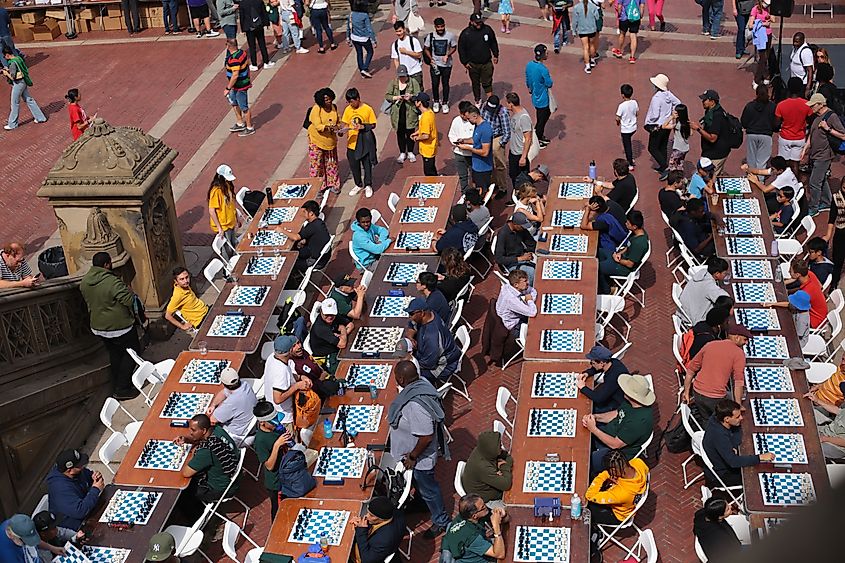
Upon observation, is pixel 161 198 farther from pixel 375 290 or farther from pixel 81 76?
pixel 81 76

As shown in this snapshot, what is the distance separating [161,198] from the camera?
45.7 ft

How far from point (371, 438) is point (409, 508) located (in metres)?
0.89

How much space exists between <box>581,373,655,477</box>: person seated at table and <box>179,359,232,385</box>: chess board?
4.27 meters

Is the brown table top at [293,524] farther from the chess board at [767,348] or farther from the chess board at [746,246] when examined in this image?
the chess board at [746,246]

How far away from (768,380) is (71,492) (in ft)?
23.4

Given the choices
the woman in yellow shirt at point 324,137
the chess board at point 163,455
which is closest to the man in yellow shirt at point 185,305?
the chess board at point 163,455

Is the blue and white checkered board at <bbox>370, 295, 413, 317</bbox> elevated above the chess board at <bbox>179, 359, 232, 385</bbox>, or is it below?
above

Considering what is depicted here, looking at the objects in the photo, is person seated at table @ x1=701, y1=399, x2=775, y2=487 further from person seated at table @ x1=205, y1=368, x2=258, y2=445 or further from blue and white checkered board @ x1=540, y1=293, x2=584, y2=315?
person seated at table @ x1=205, y1=368, x2=258, y2=445

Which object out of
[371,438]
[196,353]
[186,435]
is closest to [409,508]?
[371,438]

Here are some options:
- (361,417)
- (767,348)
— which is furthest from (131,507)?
(767,348)

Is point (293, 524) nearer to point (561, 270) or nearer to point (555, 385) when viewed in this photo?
point (555, 385)

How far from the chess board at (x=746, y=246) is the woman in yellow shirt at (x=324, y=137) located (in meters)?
6.42

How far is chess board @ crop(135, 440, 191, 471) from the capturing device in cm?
1000

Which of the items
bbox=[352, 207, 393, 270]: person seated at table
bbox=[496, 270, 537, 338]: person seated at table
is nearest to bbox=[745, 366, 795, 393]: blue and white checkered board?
bbox=[496, 270, 537, 338]: person seated at table
